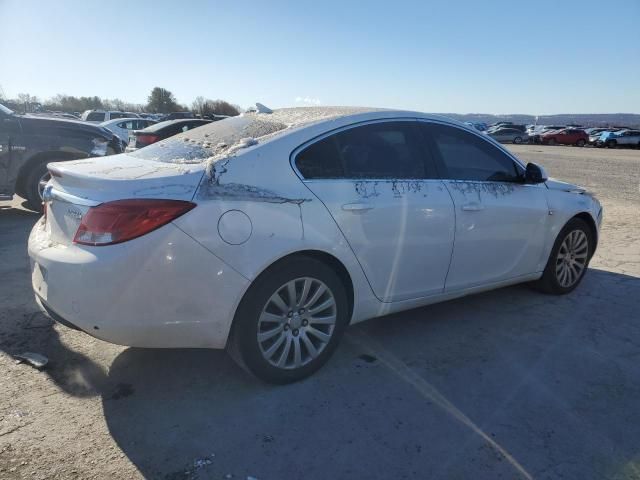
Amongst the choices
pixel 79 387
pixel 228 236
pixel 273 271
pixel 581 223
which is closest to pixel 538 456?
pixel 273 271

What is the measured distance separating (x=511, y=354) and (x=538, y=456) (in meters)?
1.14

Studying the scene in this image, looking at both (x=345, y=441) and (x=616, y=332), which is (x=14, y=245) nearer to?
(x=345, y=441)

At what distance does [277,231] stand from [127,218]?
78 centimetres

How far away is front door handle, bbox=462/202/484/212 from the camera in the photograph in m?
3.69

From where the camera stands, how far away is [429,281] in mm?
3646

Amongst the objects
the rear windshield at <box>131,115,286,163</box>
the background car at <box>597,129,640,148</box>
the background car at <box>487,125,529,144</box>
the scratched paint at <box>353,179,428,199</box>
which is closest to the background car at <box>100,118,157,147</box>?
the rear windshield at <box>131,115,286,163</box>

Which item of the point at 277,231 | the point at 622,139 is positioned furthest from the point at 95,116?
the point at 622,139

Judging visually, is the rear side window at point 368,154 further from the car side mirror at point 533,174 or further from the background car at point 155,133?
the background car at point 155,133

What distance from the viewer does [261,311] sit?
9.42ft

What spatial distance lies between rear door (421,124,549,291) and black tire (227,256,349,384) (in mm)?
1102

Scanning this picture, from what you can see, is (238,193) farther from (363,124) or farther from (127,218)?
(363,124)

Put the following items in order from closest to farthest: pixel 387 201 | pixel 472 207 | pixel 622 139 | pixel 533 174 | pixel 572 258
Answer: pixel 387 201, pixel 472 207, pixel 533 174, pixel 572 258, pixel 622 139

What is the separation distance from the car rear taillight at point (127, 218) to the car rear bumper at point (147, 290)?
1.6 inches

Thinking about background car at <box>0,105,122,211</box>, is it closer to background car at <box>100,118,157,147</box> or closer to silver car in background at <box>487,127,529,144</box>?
background car at <box>100,118,157,147</box>
